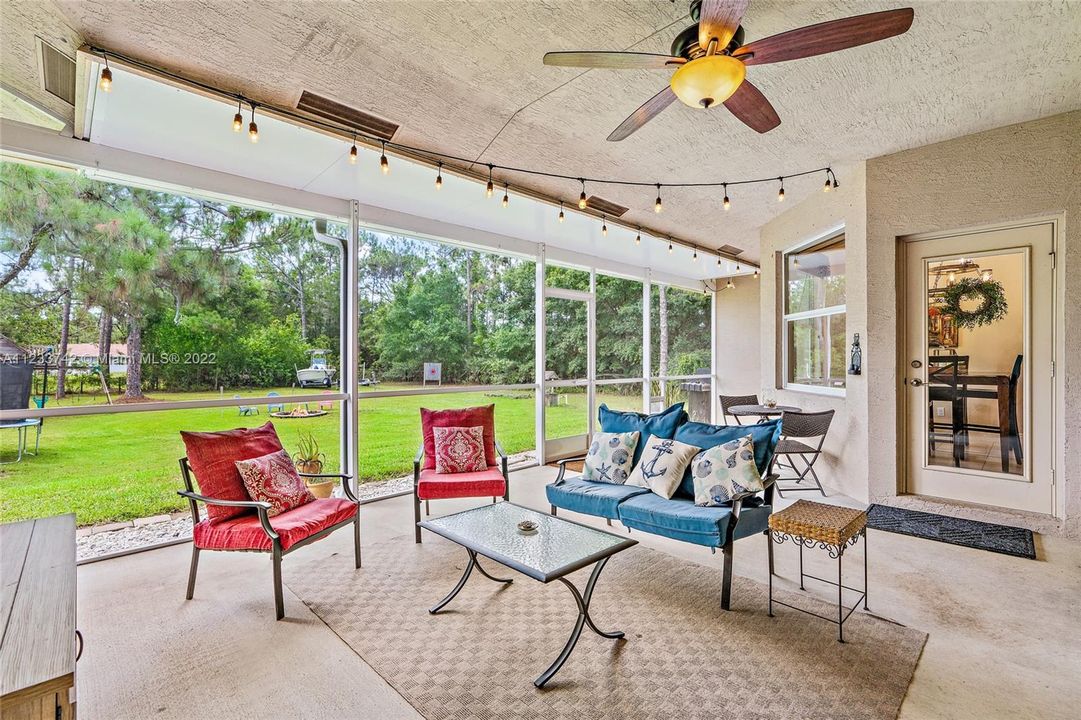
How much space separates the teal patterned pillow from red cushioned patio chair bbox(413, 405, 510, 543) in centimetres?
69

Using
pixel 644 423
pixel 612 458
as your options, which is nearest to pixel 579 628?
pixel 612 458

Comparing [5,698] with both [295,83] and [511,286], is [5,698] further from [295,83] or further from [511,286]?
[511,286]

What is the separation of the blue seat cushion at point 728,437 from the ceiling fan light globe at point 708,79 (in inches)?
74.6

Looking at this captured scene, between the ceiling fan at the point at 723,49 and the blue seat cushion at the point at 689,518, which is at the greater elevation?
the ceiling fan at the point at 723,49

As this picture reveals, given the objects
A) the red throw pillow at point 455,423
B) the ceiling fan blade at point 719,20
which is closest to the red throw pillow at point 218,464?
the red throw pillow at point 455,423

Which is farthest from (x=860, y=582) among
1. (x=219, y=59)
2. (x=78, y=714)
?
(x=219, y=59)

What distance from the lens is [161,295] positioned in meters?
3.58

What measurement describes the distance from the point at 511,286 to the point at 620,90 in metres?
3.26

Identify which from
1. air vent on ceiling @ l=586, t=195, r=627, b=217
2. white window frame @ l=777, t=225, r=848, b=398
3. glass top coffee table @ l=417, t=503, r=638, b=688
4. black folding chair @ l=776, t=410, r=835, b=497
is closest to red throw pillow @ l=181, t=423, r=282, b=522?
glass top coffee table @ l=417, t=503, r=638, b=688

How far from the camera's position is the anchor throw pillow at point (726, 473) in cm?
290

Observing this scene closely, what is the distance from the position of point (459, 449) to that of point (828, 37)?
3366 millimetres

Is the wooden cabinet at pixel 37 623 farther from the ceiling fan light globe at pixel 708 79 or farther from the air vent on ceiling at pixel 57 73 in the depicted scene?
the ceiling fan light globe at pixel 708 79

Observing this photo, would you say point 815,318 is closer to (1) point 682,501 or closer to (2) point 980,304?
(2) point 980,304

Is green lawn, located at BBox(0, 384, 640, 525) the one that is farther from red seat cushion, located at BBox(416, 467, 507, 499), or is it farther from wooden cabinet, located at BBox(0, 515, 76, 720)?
wooden cabinet, located at BBox(0, 515, 76, 720)
